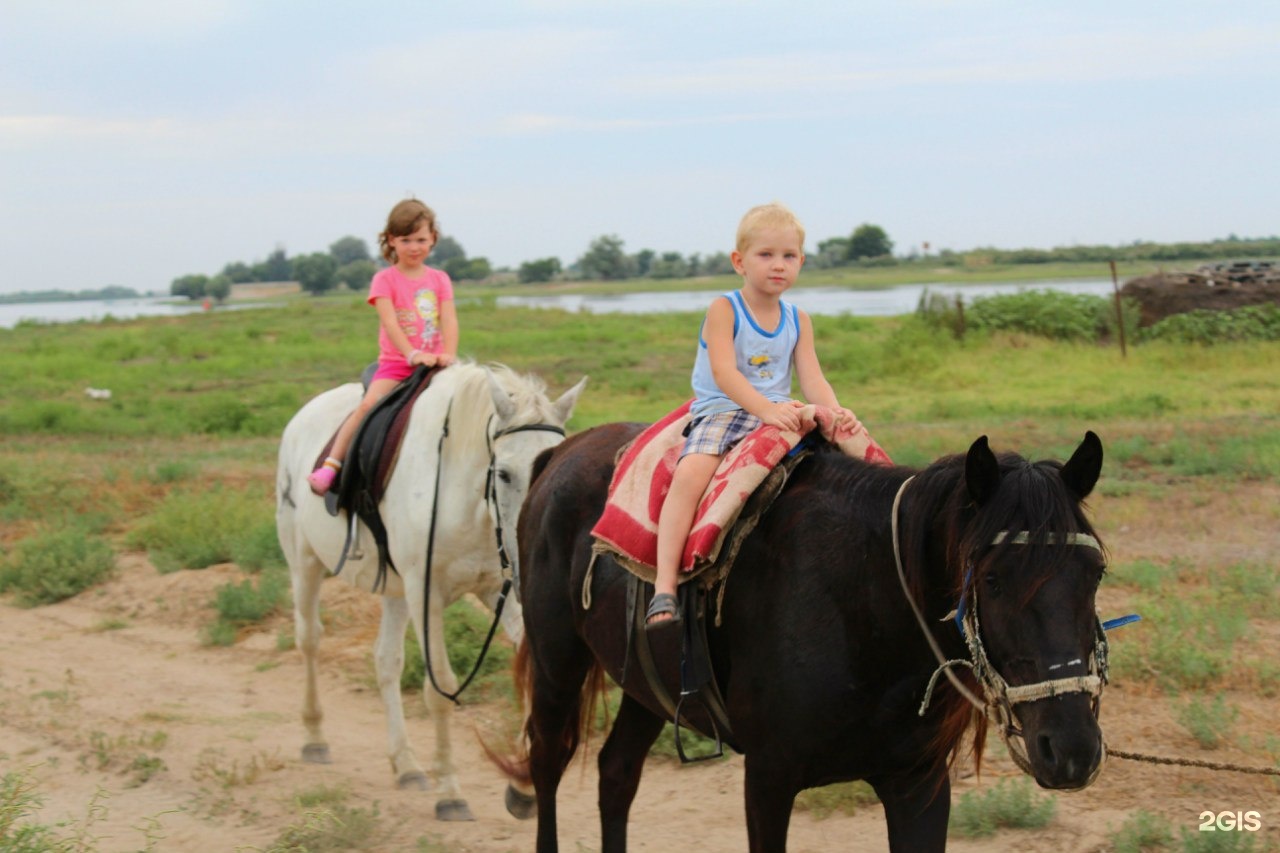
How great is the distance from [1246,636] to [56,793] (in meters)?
5.93

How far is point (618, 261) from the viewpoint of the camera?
258 feet

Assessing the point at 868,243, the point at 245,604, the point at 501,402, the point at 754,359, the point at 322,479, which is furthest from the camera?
the point at 868,243

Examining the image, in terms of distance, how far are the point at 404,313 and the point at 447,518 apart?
1315mm

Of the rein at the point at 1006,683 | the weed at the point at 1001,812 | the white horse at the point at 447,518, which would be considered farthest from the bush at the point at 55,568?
the rein at the point at 1006,683

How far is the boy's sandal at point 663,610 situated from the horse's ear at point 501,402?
85.0 inches

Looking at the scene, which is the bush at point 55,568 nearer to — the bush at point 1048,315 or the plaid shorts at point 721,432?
the plaid shorts at point 721,432

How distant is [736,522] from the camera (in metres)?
3.52

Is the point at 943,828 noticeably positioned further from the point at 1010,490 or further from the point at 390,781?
the point at 390,781

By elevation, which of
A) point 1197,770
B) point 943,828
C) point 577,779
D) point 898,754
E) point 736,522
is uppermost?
point 736,522

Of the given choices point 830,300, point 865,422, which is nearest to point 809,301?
point 830,300

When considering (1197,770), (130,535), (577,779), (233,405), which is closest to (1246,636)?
(1197,770)

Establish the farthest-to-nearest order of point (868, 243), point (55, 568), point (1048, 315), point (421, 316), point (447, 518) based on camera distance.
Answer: point (868, 243) → point (1048, 315) → point (55, 568) → point (421, 316) → point (447, 518)

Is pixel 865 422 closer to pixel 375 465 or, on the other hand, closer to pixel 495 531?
pixel 375 465

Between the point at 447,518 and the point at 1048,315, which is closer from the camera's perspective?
the point at 447,518
